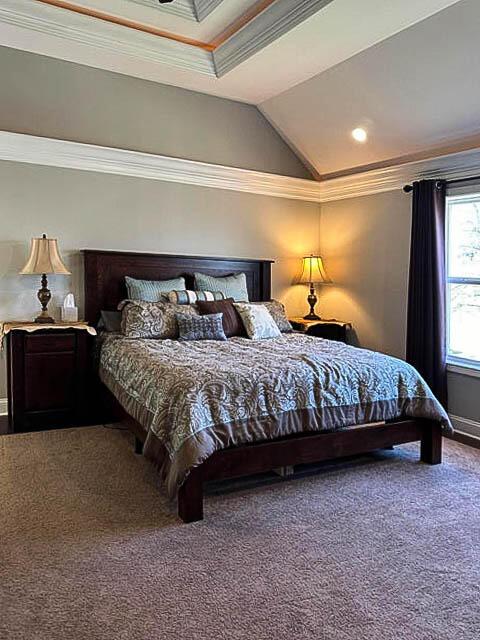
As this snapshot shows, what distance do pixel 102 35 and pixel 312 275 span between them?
3058 mm

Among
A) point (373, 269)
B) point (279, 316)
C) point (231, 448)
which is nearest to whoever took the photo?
point (231, 448)

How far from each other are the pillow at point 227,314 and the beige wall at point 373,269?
154 cm

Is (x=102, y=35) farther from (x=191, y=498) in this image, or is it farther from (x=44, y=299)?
(x=191, y=498)

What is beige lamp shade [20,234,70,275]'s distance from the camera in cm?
423

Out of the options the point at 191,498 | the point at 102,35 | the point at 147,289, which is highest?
the point at 102,35

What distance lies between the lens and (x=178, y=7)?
4.01 m

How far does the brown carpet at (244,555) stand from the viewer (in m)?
1.96

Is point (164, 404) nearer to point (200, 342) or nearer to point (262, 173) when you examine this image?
point (200, 342)

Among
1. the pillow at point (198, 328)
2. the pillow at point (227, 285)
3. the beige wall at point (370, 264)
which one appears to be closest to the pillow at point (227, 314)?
the pillow at point (198, 328)

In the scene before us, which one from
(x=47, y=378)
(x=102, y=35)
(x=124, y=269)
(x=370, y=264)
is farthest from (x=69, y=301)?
(x=370, y=264)

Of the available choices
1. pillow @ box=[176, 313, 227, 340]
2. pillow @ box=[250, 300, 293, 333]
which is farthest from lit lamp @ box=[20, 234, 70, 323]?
pillow @ box=[250, 300, 293, 333]

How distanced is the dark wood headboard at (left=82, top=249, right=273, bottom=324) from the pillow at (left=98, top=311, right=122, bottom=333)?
0.11 metres

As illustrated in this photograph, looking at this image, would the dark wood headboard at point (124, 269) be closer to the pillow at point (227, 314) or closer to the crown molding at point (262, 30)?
the pillow at point (227, 314)

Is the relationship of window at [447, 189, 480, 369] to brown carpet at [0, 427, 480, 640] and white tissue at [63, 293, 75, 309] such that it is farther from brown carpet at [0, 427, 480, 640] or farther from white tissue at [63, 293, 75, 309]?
white tissue at [63, 293, 75, 309]
